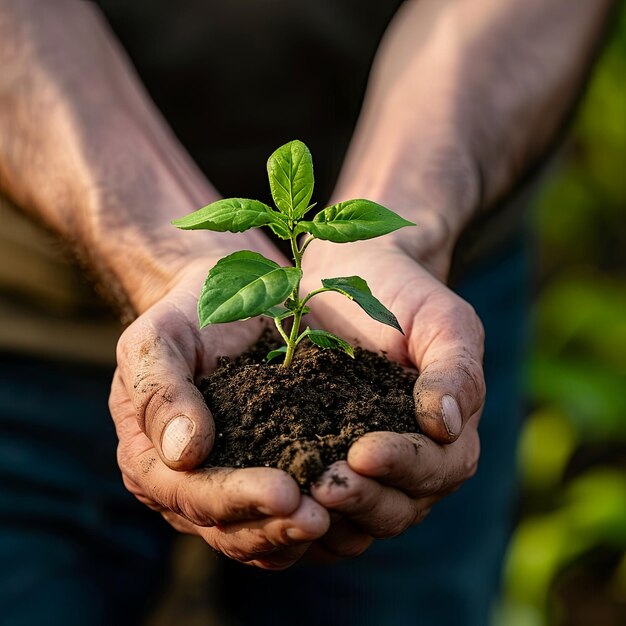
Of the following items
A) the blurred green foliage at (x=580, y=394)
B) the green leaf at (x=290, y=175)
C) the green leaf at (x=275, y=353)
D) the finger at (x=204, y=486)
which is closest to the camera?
the finger at (x=204, y=486)

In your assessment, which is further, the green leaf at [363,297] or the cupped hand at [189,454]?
the green leaf at [363,297]

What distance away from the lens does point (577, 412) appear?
361cm

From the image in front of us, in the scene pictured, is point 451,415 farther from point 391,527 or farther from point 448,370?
point 391,527

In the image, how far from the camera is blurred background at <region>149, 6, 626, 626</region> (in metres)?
3.41

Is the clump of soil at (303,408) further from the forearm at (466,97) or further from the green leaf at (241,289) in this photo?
the forearm at (466,97)

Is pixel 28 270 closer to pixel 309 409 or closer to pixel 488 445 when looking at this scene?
pixel 309 409

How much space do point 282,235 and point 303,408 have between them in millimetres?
298

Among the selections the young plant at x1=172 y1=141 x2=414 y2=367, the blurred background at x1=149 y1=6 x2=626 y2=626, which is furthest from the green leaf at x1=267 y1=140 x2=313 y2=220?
the blurred background at x1=149 y1=6 x2=626 y2=626

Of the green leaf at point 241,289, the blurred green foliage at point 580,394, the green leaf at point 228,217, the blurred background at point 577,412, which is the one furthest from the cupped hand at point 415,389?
the blurred green foliage at point 580,394

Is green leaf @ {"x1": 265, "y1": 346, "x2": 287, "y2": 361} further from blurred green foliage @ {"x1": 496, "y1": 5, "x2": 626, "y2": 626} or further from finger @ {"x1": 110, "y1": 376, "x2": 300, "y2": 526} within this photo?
blurred green foliage @ {"x1": 496, "y1": 5, "x2": 626, "y2": 626}

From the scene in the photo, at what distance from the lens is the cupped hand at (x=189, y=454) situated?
4.15ft

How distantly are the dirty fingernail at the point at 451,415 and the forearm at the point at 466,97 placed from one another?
78 cm

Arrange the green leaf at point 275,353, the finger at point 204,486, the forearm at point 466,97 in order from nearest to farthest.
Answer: the finger at point 204,486, the green leaf at point 275,353, the forearm at point 466,97

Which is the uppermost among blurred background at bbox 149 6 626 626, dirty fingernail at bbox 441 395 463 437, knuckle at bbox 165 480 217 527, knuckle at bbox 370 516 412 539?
dirty fingernail at bbox 441 395 463 437
